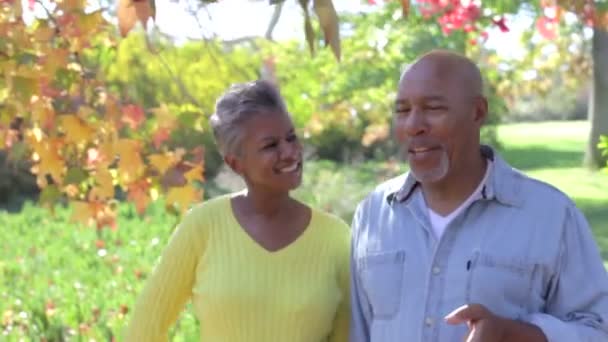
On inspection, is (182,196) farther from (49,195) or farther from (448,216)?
(448,216)

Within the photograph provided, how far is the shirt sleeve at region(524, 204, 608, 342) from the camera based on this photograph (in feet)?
7.94

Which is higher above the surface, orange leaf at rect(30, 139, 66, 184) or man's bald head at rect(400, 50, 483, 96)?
man's bald head at rect(400, 50, 483, 96)

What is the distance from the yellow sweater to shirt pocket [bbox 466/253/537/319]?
0.49 meters

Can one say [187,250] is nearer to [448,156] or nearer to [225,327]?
[225,327]

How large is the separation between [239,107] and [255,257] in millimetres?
342

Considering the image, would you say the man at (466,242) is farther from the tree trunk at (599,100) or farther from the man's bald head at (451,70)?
the tree trunk at (599,100)

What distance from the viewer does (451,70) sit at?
252 cm

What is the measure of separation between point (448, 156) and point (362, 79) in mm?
11039

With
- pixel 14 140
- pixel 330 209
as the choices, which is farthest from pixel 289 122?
pixel 330 209

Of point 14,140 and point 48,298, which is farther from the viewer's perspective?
point 48,298

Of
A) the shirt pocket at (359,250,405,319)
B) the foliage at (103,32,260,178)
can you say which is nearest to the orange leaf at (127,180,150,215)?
the shirt pocket at (359,250,405,319)

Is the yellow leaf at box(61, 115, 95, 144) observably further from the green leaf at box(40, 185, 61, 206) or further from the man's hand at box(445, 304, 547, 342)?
the man's hand at box(445, 304, 547, 342)

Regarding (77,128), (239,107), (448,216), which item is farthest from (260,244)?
(77,128)

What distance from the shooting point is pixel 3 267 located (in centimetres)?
879
